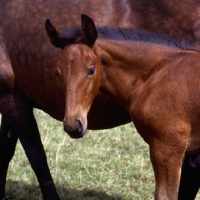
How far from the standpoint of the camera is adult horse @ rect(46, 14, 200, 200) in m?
4.11

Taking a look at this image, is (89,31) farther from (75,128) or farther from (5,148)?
(5,148)

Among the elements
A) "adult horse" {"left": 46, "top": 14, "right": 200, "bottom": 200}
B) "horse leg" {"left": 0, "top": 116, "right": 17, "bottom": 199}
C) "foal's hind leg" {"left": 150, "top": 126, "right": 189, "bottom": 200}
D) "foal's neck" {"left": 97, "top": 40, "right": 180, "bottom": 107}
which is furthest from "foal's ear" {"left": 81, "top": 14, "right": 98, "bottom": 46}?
"horse leg" {"left": 0, "top": 116, "right": 17, "bottom": 199}

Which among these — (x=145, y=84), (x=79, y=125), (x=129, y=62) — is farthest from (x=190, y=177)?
(x=79, y=125)

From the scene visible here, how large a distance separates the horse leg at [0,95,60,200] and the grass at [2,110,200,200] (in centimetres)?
41

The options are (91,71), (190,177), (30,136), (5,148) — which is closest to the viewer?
(91,71)

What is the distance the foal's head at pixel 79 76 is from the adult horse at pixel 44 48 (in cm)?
61

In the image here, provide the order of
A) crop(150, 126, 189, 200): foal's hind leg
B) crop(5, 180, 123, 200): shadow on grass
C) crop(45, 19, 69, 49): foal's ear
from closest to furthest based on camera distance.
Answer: crop(150, 126, 189, 200): foal's hind leg < crop(45, 19, 69, 49): foal's ear < crop(5, 180, 123, 200): shadow on grass

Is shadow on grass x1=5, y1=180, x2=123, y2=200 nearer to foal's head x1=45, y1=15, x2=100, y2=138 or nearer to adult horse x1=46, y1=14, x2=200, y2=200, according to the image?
adult horse x1=46, y1=14, x2=200, y2=200

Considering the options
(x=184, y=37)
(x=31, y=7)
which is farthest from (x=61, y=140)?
(x=184, y=37)

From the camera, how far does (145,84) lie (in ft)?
14.3

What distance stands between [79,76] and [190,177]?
1.57 m

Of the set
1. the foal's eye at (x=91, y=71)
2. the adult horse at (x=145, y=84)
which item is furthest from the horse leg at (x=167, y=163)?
the foal's eye at (x=91, y=71)

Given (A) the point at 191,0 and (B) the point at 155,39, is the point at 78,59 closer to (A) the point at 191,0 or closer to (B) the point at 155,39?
(B) the point at 155,39

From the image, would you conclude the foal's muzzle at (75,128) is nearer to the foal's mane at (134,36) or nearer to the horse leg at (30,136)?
the foal's mane at (134,36)
